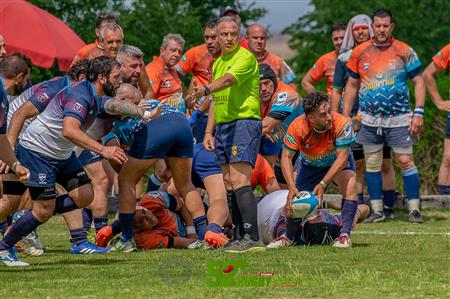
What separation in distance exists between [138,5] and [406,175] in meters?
15.1

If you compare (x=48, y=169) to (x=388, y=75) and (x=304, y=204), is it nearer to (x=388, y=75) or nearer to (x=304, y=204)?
(x=304, y=204)

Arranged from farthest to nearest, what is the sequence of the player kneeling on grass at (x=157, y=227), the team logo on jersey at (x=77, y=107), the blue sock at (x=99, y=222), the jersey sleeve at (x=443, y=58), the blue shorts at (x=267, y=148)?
the jersey sleeve at (x=443, y=58)
the blue shorts at (x=267, y=148)
the blue sock at (x=99, y=222)
the player kneeling on grass at (x=157, y=227)
the team logo on jersey at (x=77, y=107)

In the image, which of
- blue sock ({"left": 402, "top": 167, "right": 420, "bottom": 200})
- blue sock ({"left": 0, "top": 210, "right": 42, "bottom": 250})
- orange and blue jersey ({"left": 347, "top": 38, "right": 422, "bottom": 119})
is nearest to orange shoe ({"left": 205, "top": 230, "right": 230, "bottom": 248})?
blue sock ({"left": 0, "top": 210, "right": 42, "bottom": 250})

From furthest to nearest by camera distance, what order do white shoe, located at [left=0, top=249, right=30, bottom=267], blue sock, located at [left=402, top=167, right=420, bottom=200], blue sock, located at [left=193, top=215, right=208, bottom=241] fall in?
blue sock, located at [left=402, top=167, right=420, bottom=200]
blue sock, located at [left=193, top=215, right=208, bottom=241]
white shoe, located at [left=0, top=249, right=30, bottom=267]

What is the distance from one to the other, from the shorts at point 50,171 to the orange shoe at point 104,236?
3.41 feet

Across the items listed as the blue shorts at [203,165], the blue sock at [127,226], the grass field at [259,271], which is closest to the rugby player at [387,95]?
the grass field at [259,271]

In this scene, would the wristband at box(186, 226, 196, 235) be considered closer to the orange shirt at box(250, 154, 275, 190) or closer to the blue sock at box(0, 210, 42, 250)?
the orange shirt at box(250, 154, 275, 190)

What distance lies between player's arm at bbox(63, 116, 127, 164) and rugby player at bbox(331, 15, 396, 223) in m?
5.88

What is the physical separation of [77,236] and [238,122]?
1769 mm

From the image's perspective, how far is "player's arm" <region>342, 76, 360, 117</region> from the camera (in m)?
15.2

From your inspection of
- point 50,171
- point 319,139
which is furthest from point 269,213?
point 50,171

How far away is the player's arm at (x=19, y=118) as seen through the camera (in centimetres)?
1060

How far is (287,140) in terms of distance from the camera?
11.5 meters

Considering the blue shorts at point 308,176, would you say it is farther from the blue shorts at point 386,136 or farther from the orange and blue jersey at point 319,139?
the blue shorts at point 386,136
